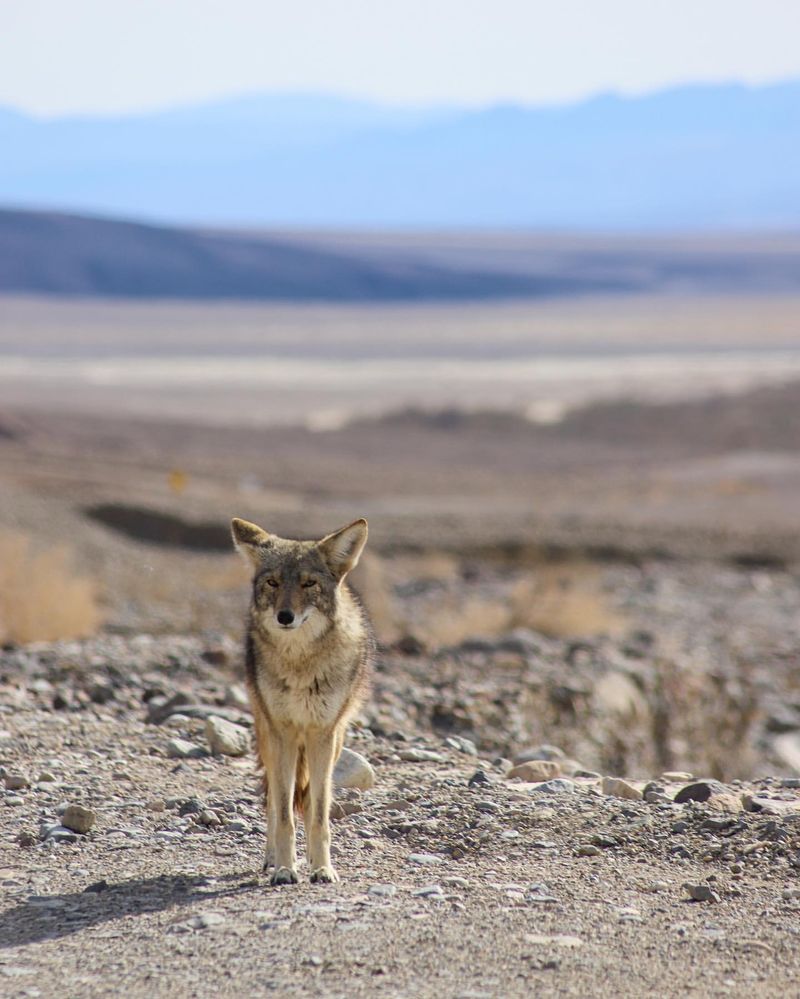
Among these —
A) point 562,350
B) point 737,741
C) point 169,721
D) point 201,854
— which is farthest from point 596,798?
point 562,350

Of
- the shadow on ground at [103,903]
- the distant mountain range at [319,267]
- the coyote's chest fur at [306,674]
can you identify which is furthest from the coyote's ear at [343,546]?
the distant mountain range at [319,267]

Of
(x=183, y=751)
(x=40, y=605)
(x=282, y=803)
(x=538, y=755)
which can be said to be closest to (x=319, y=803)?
(x=282, y=803)

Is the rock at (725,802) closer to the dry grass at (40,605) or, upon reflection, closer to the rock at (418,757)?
the rock at (418,757)

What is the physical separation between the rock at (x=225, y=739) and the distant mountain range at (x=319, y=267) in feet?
382

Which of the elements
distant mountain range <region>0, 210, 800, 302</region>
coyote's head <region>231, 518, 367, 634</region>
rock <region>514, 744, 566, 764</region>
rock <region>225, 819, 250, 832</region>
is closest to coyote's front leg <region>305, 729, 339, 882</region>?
coyote's head <region>231, 518, 367, 634</region>

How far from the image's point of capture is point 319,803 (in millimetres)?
5734

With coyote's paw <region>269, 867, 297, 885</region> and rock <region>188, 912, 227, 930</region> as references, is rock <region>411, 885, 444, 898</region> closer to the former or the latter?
coyote's paw <region>269, 867, 297, 885</region>

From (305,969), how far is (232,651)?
7123 mm

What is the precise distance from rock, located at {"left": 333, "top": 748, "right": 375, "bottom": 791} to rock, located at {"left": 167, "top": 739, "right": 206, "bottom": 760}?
857mm

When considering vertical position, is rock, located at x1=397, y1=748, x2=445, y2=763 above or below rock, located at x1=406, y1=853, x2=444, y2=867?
below

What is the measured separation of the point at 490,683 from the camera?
1142cm

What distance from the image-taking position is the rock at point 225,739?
25.3ft

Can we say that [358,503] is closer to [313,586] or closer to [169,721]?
[169,721]

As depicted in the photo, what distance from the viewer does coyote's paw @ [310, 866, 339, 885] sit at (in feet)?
18.5
